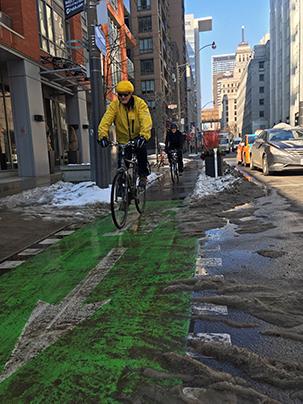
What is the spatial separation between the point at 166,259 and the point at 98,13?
26.7 feet

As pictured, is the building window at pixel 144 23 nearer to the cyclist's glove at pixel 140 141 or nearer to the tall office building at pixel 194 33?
the cyclist's glove at pixel 140 141

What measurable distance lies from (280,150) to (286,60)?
79644 millimetres

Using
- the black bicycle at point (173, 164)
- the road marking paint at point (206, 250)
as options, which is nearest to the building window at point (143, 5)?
the black bicycle at point (173, 164)

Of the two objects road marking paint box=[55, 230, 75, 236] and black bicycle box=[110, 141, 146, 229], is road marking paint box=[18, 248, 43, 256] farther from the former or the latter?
black bicycle box=[110, 141, 146, 229]

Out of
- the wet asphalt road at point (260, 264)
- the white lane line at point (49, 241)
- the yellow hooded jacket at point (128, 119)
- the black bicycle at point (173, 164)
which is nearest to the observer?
the wet asphalt road at point (260, 264)

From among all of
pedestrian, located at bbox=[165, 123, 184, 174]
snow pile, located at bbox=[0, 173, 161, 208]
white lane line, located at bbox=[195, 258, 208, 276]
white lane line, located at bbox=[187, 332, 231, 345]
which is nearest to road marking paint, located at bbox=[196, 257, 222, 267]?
white lane line, located at bbox=[195, 258, 208, 276]

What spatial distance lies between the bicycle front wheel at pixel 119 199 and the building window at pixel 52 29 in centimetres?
1495

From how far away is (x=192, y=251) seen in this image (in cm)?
481

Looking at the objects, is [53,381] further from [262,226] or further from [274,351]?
[262,226]

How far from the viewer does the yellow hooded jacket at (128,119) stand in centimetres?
663

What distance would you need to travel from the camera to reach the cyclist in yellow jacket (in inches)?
256

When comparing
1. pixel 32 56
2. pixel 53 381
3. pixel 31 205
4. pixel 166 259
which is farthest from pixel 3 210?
pixel 32 56

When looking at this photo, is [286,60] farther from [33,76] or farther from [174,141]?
[174,141]

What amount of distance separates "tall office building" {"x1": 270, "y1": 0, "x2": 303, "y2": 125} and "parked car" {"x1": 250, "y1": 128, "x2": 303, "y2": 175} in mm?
61262
